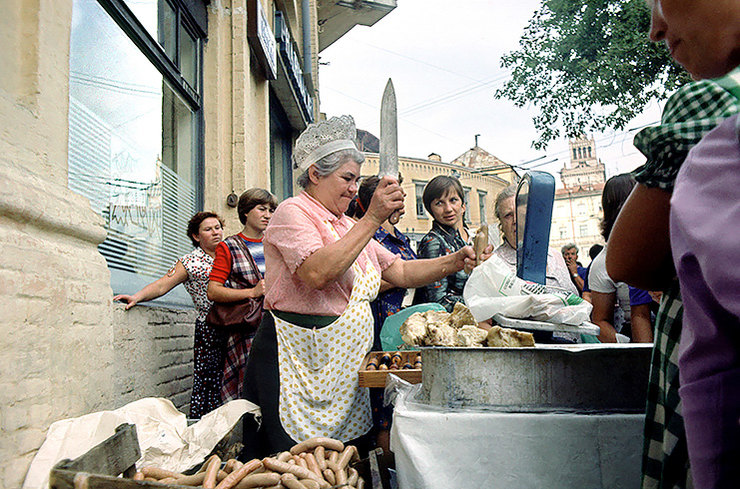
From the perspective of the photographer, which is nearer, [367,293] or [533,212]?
[533,212]

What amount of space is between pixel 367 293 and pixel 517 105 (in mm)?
10502

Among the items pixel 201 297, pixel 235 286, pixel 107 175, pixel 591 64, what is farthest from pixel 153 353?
pixel 591 64

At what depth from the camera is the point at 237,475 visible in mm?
1974

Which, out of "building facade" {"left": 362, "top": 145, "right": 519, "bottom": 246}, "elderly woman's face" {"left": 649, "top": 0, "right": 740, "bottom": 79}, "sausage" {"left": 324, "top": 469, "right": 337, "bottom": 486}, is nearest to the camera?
"elderly woman's face" {"left": 649, "top": 0, "right": 740, "bottom": 79}

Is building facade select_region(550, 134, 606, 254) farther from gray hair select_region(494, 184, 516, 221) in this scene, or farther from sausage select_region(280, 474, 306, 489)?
sausage select_region(280, 474, 306, 489)

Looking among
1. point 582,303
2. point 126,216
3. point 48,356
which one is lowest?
point 48,356

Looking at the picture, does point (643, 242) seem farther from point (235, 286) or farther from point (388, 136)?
point (235, 286)

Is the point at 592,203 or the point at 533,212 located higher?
the point at 592,203

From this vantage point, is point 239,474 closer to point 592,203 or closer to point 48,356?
point 48,356

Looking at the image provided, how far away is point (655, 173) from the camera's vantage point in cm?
109

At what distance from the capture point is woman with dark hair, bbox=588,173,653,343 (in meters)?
3.14

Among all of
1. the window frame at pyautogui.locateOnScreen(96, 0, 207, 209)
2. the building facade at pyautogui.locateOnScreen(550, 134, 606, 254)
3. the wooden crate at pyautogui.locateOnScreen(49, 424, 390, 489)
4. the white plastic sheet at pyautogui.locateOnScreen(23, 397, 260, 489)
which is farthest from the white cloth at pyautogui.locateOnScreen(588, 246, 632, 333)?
the building facade at pyautogui.locateOnScreen(550, 134, 606, 254)

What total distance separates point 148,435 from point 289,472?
94cm

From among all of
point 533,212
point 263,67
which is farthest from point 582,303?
point 263,67
